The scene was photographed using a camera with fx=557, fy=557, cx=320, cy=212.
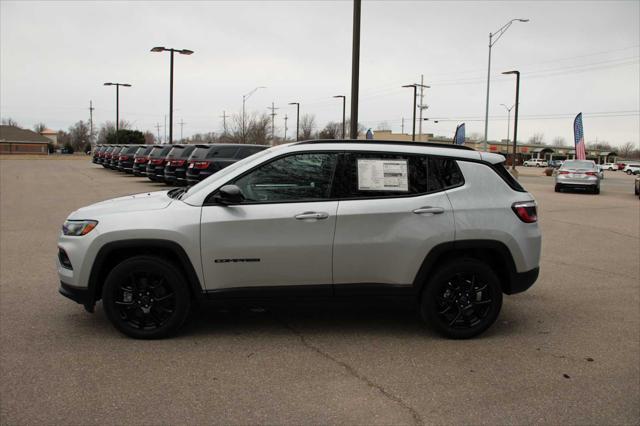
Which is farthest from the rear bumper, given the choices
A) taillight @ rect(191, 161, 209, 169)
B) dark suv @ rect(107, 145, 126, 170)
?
dark suv @ rect(107, 145, 126, 170)

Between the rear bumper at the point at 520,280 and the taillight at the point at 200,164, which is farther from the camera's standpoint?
the taillight at the point at 200,164

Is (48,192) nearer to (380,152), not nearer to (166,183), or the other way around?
(166,183)

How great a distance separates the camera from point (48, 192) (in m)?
19.0

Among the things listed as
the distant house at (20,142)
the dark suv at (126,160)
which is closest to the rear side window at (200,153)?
the dark suv at (126,160)

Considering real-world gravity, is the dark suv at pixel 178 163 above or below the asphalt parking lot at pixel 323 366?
above

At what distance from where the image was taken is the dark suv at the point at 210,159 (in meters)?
19.0

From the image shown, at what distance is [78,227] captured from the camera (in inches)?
186

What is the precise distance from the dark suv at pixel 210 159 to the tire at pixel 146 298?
563 inches

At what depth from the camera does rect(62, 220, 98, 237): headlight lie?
15.3ft

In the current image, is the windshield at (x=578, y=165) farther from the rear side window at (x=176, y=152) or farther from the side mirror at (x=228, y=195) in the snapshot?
the side mirror at (x=228, y=195)

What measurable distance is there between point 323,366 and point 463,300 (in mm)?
1455

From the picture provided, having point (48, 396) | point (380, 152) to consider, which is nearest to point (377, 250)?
point (380, 152)

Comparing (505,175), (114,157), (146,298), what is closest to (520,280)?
(505,175)

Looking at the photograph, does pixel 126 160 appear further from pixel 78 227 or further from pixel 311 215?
pixel 311 215
